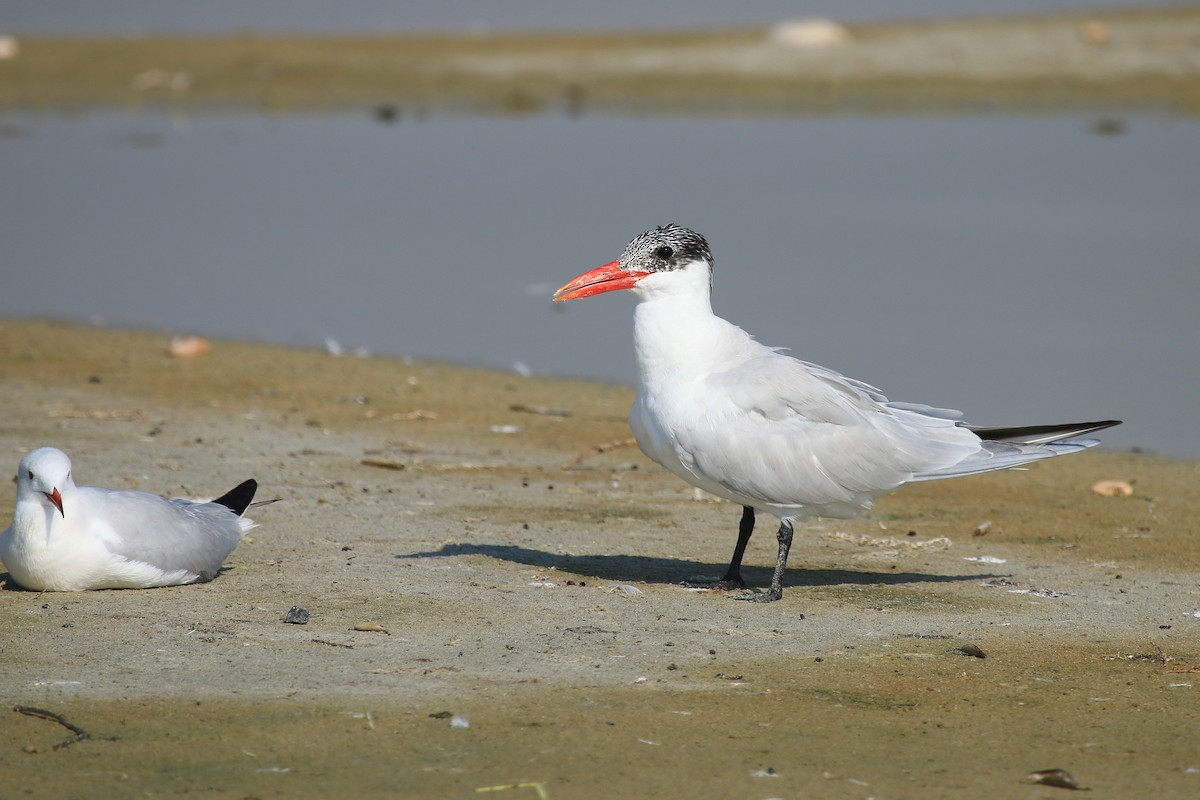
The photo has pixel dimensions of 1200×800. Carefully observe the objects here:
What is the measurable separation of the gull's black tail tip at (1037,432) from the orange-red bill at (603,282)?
5.73ft

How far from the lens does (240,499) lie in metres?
7.29

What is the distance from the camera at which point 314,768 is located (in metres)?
4.93

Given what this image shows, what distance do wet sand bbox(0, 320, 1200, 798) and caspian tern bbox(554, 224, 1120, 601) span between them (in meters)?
0.51

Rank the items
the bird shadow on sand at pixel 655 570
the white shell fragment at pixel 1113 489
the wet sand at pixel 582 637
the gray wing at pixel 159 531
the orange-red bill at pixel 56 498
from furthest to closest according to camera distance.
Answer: the white shell fragment at pixel 1113 489
the bird shadow on sand at pixel 655 570
the gray wing at pixel 159 531
the orange-red bill at pixel 56 498
the wet sand at pixel 582 637

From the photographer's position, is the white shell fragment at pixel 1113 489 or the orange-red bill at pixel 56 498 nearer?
the orange-red bill at pixel 56 498

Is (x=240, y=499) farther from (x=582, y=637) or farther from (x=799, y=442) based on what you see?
(x=799, y=442)

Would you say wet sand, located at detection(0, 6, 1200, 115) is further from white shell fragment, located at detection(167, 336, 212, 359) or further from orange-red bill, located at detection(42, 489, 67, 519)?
orange-red bill, located at detection(42, 489, 67, 519)

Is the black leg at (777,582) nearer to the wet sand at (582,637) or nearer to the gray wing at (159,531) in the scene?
the wet sand at (582,637)

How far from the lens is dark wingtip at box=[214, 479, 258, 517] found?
7246 mm

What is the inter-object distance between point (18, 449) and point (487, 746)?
17.2ft

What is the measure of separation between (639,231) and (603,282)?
10.8m

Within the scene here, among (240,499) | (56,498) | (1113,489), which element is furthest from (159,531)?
(1113,489)

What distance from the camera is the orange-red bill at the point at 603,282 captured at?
728 cm

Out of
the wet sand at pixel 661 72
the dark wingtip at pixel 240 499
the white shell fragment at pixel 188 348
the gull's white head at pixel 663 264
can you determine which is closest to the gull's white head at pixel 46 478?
the dark wingtip at pixel 240 499
